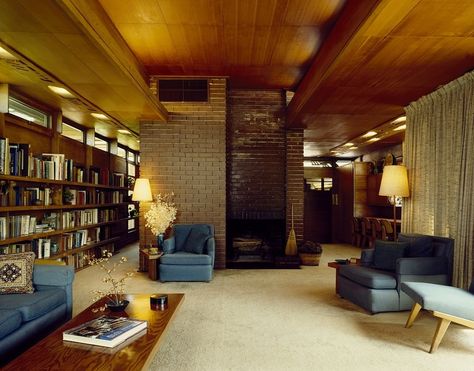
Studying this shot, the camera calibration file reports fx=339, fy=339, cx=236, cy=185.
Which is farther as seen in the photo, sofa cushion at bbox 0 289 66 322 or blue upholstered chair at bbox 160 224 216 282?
blue upholstered chair at bbox 160 224 216 282

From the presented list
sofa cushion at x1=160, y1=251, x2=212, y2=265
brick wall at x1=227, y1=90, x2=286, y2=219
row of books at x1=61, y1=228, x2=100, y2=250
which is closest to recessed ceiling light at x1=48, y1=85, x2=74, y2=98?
row of books at x1=61, y1=228, x2=100, y2=250

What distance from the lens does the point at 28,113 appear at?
16.3ft

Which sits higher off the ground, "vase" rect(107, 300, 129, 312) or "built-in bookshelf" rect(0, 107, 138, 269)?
"built-in bookshelf" rect(0, 107, 138, 269)

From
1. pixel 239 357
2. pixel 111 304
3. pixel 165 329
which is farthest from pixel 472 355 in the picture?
pixel 111 304

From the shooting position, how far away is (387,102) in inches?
195

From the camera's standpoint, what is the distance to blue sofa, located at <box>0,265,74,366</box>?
7.36 ft

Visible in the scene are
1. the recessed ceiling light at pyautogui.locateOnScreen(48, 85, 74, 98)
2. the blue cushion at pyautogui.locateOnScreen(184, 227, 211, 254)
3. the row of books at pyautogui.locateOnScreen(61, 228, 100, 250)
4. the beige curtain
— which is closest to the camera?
the beige curtain

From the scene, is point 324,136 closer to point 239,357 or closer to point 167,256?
point 167,256

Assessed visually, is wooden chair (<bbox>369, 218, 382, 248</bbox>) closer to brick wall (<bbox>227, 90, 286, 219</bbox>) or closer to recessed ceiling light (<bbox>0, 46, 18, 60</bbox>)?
brick wall (<bbox>227, 90, 286, 219</bbox>)

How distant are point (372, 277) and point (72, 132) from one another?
5756 mm

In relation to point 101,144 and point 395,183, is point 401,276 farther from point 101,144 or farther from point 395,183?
point 101,144

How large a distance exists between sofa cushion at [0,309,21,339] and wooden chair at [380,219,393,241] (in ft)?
22.6

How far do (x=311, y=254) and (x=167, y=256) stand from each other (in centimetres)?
260

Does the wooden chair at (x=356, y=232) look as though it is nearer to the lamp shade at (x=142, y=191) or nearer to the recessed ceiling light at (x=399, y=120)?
the recessed ceiling light at (x=399, y=120)
